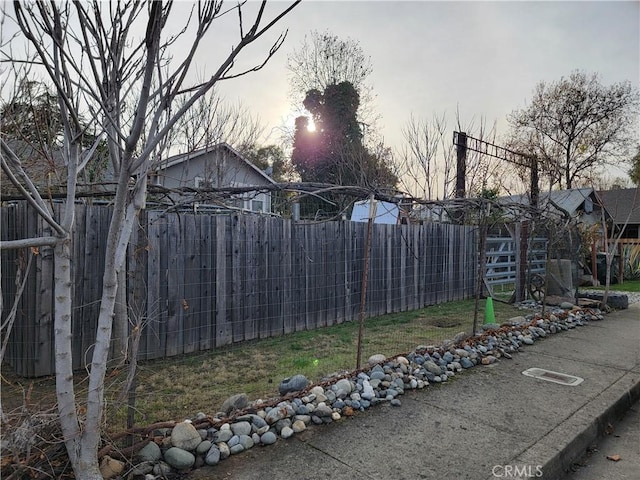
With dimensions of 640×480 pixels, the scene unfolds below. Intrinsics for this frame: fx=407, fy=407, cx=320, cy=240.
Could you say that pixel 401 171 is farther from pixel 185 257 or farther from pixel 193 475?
pixel 193 475

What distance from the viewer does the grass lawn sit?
10.7 feet

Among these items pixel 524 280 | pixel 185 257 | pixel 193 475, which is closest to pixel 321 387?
pixel 193 475

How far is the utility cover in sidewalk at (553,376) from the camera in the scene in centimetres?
387

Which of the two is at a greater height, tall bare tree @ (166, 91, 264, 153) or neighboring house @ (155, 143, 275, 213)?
tall bare tree @ (166, 91, 264, 153)

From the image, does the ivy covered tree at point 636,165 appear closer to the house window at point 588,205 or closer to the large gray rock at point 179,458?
the house window at point 588,205

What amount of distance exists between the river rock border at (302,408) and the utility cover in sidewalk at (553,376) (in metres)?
0.41

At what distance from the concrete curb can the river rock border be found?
102 cm

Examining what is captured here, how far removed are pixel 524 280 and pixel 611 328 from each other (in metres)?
2.73

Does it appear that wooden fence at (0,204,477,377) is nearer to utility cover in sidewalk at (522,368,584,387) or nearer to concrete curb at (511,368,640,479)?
concrete curb at (511,368,640,479)

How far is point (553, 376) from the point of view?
4031 millimetres

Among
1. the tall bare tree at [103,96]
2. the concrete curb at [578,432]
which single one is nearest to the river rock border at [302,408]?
the tall bare tree at [103,96]

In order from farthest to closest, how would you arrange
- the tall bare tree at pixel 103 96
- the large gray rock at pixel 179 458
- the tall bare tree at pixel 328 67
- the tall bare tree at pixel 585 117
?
→ the tall bare tree at pixel 585 117 → the tall bare tree at pixel 328 67 → the large gray rock at pixel 179 458 → the tall bare tree at pixel 103 96

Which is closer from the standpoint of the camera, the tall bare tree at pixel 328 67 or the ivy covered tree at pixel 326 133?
the ivy covered tree at pixel 326 133

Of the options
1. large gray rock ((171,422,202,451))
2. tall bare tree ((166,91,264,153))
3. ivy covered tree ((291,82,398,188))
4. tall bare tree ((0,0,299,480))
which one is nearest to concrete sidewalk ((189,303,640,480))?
large gray rock ((171,422,202,451))
